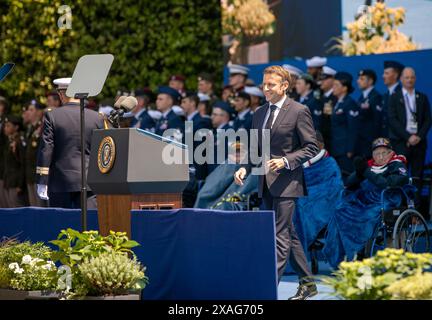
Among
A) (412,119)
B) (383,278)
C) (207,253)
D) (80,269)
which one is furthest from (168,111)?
(383,278)

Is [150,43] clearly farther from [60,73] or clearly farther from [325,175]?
[325,175]

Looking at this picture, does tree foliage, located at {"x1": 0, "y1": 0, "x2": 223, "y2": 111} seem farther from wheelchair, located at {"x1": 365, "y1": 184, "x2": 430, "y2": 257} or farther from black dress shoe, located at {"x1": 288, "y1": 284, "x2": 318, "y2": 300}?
black dress shoe, located at {"x1": 288, "y1": 284, "x2": 318, "y2": 300}

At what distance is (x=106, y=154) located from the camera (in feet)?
28.8

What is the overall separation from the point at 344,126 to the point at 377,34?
4.24 ft

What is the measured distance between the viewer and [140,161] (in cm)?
854

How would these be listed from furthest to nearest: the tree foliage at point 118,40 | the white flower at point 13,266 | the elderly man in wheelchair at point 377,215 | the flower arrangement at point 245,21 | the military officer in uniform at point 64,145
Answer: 1. the tree foliage at point 118,40
2. the flower arrangement at point 245,21
3. the elderly man in wheelchair at point 377,215
4. the military officer in uniform at point 64,145
5. the white flower at point 13,266

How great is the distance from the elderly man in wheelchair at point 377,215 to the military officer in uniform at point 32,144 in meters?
6.07

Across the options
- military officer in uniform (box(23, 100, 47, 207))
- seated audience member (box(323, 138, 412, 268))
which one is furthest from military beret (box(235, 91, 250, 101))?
military officer in uniform (box(23, 100, 47, 207))

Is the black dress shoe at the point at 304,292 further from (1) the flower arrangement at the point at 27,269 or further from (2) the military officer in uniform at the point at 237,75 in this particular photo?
(2) the military officer in uniform at the point at 237,75

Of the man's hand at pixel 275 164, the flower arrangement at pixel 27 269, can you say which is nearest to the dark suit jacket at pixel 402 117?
the man's hand at pixel 275 164

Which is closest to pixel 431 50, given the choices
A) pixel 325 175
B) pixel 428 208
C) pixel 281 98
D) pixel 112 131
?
pixel 428 208

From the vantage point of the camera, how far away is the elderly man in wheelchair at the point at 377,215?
10625mm

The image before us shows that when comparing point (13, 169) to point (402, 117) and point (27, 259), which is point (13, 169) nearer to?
point (402, 117)

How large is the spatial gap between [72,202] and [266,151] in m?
2.24
